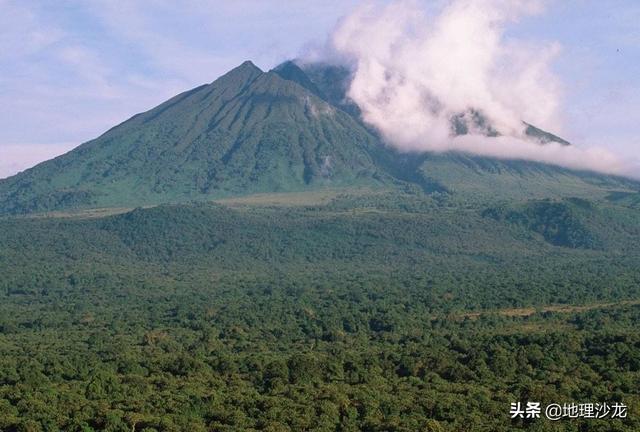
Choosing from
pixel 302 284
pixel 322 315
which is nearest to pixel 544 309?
pixel 322 315

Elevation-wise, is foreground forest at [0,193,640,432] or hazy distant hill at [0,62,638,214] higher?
hazy distant hill at [0,62,638,214]

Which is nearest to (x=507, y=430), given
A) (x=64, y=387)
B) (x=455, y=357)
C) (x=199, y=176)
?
(x=455, y=357)

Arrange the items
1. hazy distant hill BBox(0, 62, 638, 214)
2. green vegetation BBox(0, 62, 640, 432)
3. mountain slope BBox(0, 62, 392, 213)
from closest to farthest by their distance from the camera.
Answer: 1. green vegetation BBox(0, 62, 640, 432)
2. mountain slope BBox(0, 62, 392, 213)
3. hazy distant hill BBox(0, 62, 638, 214)

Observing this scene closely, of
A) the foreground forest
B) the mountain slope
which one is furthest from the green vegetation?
the mountain slope

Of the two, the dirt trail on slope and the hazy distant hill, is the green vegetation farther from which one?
the hazy distant hill

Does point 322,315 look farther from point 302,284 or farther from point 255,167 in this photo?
point 255,167

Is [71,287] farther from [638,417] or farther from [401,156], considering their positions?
[401,156]
